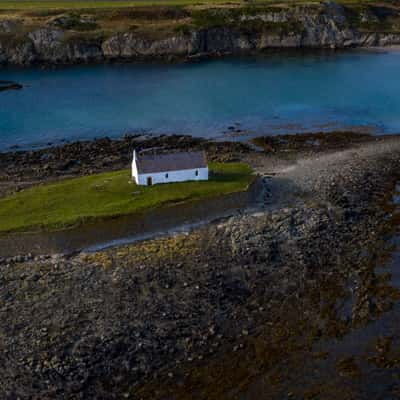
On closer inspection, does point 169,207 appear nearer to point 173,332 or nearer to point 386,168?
point 173,332

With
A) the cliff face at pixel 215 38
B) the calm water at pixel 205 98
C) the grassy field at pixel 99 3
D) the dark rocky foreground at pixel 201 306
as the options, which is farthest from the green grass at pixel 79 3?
the dark rocky foreground at pixel 201 306

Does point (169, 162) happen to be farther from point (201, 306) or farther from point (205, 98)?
point (205, 98)

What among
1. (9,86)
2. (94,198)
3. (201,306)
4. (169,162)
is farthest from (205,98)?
(201,306)

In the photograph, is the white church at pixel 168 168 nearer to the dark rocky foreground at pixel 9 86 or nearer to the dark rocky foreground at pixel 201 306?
the dark rocky foreground at pixel 201 306

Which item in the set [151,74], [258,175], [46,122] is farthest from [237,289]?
[151,74]

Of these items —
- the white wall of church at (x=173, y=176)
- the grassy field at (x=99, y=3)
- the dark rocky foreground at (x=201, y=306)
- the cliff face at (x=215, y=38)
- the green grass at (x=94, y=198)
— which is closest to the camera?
the dark rocky foreground at (x=201, y=306)

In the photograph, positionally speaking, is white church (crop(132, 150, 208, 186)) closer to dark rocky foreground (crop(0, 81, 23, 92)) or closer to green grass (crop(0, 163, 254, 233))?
green grass (crop(0, 163, 254, 233))
